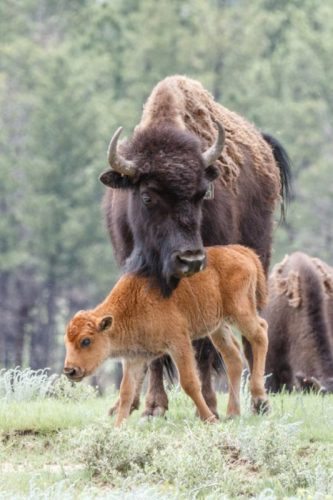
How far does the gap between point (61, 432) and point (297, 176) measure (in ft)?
132

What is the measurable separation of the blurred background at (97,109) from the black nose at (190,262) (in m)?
28.0

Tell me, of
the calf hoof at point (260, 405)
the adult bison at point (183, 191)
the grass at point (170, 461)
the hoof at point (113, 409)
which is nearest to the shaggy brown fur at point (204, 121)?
the adult bison at point (183, 191)

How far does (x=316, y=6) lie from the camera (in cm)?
5853

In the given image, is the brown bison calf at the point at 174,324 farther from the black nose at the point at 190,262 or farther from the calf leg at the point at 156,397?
the calf leg at the point at 156,397

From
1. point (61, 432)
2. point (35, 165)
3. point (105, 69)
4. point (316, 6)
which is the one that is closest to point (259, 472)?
point (61, 432)

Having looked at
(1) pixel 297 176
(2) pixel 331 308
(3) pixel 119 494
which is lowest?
(3) pixel 119 494

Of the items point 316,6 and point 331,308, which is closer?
point 331,308

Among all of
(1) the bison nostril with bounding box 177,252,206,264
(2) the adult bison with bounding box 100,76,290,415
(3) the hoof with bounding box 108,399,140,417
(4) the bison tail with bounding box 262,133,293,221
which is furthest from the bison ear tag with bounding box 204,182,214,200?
(4) the bison tail with bounding box 262,133,293,221

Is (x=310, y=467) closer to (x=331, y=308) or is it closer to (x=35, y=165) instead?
(x=331, y=308)

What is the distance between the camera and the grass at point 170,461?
312 inches

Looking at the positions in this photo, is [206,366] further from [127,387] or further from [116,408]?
[127,387]

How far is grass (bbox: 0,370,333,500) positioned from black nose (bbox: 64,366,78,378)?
0.37 meters

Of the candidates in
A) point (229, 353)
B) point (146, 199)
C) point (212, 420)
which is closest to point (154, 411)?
point (229, 353)

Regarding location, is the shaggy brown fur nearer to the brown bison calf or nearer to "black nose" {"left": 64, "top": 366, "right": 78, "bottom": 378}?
the brown bison calf
